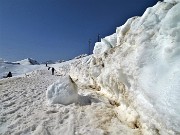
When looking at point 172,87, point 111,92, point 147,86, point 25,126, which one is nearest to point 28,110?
point 25,126

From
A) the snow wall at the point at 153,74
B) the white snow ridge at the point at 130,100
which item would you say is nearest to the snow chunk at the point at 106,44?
the white snow ridge at the point at 130,100

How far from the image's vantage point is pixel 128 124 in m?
5.66

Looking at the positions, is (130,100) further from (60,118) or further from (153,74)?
(60,118)

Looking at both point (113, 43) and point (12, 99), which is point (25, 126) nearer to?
point (12, 99)

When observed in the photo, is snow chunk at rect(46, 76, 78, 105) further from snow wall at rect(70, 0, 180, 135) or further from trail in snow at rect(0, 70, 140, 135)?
snow wall at rect(70, 0, 180, 135)

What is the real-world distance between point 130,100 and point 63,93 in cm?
281

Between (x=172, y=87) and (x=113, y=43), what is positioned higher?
(x=113, y=43)

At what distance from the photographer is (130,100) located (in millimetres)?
5836

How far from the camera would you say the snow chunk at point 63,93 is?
25.2 feet

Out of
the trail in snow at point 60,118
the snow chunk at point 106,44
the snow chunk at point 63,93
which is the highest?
the snow chunk at point 106,44

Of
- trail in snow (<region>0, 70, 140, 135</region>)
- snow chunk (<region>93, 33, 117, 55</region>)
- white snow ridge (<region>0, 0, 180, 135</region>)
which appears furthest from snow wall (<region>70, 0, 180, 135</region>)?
snow chunk (<region>93, 33, 117, 55</region>)

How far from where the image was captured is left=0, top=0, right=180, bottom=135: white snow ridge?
13.4ft

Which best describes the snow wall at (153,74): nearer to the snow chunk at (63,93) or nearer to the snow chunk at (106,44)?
the snow chunk at (63,93)

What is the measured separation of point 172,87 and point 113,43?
7160 mm
